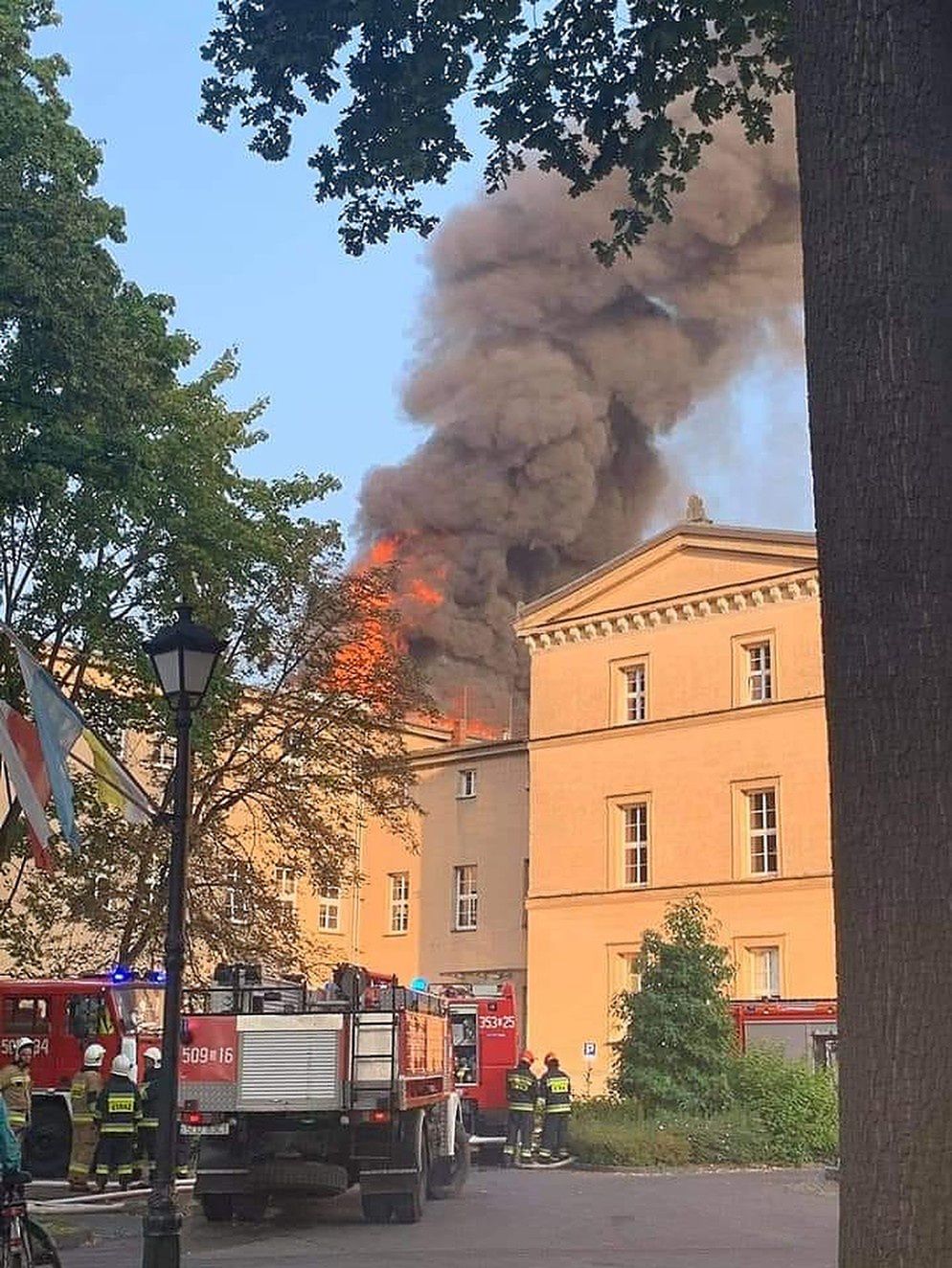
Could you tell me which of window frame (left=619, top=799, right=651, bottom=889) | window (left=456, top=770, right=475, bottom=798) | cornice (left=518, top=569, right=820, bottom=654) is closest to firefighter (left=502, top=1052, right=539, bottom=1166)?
window frame (left=619, top=799, right=651, bottom=889)

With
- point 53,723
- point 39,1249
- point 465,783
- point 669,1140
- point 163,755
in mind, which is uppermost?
point 465,783

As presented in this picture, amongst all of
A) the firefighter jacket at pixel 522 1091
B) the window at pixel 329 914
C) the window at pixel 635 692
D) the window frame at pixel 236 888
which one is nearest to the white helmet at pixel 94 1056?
the firefighter jacket at pixel 522 1091

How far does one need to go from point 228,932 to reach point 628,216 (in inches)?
764

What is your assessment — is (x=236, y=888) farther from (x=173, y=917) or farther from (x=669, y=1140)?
(x=173, y=917)

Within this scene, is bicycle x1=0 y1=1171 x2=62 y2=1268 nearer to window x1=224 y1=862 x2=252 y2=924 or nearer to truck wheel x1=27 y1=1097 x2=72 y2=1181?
truck wheel x1=27 y1=1097 x2=72 y2=1181

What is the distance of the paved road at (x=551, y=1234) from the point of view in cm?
1395

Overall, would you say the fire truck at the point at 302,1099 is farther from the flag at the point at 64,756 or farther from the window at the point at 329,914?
the window at the point at 329,914

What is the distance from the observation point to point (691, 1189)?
70.6 ft

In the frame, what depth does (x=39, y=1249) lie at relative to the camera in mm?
9484

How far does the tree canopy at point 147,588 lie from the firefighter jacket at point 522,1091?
223 inches

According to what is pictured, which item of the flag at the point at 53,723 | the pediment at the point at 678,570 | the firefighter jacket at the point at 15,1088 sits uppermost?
the pediment at the point at 678,570

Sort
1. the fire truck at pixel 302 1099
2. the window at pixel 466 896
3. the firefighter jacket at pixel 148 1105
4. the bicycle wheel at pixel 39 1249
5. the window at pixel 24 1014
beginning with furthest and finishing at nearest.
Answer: the window at pixel 466 896 < the window at pixel 24 1014 < the firefighter jacket at pixel 148 1105 < the fire truck at pixel 302 1099 < the bicycle wheel at pixel 39 1249

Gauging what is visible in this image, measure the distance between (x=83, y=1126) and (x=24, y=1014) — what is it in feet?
13.0

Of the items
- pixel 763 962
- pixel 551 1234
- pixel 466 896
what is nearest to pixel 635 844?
pixel 763 962
